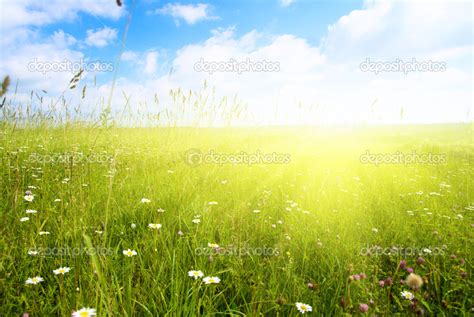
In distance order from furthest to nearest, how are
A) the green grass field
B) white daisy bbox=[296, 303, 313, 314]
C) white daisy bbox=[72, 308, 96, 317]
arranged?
the green grass field
white daisy bbox=[296, 303, 313, 314]
white daisy bbox=[72, 308, 96, 317]

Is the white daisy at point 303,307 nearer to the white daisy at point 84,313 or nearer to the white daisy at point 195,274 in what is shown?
the white daisy at point 195,274

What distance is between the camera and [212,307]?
164 centimetres

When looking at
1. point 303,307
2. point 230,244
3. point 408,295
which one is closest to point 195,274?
point 230,244

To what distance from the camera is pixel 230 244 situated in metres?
2.26

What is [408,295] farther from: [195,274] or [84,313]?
[84,313]

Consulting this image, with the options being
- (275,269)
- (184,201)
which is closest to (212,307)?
(275,269)

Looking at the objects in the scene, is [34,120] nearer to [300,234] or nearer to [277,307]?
[300,234]

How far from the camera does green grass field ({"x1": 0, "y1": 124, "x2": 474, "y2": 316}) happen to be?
1.70 metres

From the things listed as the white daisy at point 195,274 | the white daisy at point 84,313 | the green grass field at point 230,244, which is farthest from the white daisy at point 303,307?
the white daisy at point 84,313

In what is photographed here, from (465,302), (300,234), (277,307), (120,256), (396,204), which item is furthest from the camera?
(396,204)

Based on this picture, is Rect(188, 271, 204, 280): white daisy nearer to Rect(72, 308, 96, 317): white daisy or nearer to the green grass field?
the green grass field

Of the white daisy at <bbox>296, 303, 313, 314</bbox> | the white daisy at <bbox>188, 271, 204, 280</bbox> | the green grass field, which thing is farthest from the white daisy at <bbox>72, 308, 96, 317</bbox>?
the white daisy at <bbox>296, 303, 313, 314</bbox>

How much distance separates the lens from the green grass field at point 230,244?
Answer: 170 centimetres

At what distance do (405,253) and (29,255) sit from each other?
305cm
